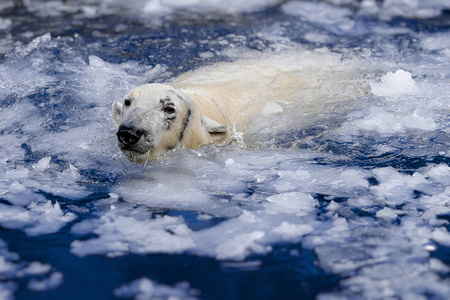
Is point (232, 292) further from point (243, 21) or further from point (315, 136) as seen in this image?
point (243, 21)

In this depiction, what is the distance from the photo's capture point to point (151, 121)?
13.9 ft

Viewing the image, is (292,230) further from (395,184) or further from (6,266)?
(6,266)

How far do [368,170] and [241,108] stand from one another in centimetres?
158

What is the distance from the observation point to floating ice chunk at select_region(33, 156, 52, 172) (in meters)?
4.41

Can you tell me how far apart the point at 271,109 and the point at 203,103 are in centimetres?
83

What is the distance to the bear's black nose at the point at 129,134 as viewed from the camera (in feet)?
Result: 13.3

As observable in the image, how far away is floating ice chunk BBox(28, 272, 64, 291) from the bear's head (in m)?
1.38

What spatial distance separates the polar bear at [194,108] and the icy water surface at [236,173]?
15cm

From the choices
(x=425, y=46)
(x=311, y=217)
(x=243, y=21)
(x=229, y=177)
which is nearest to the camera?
(x=311, y=217)

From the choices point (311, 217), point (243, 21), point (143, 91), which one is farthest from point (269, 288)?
point (243, 21)

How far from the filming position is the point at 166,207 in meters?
3.77

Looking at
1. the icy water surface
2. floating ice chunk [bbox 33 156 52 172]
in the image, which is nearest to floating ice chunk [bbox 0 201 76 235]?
Result: the icy water surface

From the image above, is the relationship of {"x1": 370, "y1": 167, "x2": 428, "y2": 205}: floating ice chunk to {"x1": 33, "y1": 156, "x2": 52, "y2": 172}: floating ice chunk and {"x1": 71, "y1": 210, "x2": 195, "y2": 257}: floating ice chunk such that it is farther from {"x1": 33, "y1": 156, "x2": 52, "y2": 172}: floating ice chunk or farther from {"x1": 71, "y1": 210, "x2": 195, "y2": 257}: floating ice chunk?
{"x1": 33, "y1": 156, "x2": 52, "y2": 172}: floating ice chunk

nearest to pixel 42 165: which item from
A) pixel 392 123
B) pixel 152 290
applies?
pixel 152 290
